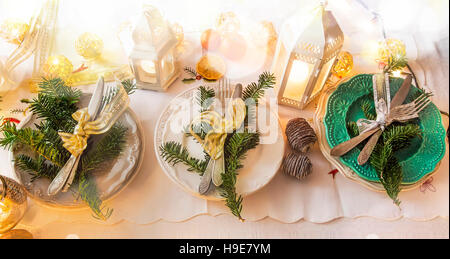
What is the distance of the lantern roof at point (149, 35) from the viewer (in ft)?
2.05

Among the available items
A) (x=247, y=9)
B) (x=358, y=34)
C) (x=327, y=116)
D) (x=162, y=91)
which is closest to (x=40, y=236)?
(x=162, y=91)

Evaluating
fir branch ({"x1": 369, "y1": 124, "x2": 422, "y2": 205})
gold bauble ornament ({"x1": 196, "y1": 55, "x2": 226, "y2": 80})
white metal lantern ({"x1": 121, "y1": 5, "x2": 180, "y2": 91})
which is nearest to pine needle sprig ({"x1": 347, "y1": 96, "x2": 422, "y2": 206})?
fir branch ({"x1": 369, "y1": 124, "x2": 422, "y2": 205})

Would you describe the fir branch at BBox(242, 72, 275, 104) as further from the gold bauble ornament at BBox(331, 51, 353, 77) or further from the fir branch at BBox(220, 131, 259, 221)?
the gold bauble ornament at BBox(331, 51, 353, 77)

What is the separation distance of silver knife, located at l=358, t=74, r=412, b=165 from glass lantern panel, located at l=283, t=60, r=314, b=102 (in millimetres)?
178

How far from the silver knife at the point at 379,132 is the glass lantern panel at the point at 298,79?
0.18 m

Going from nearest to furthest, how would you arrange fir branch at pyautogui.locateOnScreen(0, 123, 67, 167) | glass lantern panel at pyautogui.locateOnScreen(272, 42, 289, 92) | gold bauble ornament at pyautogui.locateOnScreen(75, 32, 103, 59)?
fir branch at pyautogui.locateOnScreen(0, 123, 67, 167), glass lantern panel at pyautogui.locateOnScreen(272, 42, 289, 92), gold bauble ornament at pyautogui.locateOnScreen(75, 32, 103, 59)

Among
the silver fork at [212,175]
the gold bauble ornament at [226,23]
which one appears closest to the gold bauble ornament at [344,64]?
the gold bauble ornament at [226,23]

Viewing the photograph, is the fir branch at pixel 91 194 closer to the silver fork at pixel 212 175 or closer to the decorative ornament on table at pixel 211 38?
the silver fork at pixel 212 175

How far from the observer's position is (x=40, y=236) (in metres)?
0.62

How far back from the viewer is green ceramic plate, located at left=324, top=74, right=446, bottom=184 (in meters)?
0.63

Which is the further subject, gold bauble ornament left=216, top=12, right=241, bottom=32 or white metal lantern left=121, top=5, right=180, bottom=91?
gold bauble ornament left=216, top=12, right=241, bottom=32

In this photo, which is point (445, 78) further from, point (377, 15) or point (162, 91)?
point (162, 91)

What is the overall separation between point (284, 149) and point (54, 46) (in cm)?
65

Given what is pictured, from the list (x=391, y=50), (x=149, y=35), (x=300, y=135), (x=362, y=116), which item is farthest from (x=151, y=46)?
(x=391, y=50)
